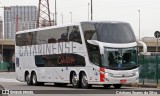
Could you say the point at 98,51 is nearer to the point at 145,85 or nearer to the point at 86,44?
the point at 86,44

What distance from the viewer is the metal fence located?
3089 centimetres

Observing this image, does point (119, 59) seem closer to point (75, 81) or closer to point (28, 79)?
point (75, 81)

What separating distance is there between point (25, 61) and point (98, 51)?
10.2 metres

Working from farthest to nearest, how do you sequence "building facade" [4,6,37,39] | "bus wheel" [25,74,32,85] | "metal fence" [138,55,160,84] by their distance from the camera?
"building facade" [4,6,37,39]
"bus wheel" [25,74,32,85]
"metal fence" [138,55,160,84]

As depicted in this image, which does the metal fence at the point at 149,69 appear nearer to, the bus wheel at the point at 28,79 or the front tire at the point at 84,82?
the front tire at the point at 84,82

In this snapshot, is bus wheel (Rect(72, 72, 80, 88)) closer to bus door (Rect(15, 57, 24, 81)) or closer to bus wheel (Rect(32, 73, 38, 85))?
bus wheel (Rect(32, 73, 38, 85))

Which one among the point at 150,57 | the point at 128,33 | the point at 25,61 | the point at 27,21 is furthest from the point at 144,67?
the point at 27,21

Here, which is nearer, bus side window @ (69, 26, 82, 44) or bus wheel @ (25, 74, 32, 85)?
bus side window @ (69, 26, 82, 44)

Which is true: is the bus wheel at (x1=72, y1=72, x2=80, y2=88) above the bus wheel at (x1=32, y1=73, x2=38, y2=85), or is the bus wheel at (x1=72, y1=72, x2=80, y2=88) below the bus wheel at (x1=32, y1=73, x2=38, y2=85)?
above

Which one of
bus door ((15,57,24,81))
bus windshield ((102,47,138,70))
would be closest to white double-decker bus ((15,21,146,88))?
bus windshield ((102,47,138,70))

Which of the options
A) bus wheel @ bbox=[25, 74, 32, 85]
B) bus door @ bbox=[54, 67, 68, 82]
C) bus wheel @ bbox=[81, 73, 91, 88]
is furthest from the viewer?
bus wheel @ bbox=[25, 74, 32, 85]

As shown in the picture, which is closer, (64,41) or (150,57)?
(64,41)

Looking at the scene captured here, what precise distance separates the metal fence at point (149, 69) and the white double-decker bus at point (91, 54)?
154 inches

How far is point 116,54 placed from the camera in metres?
25.8
